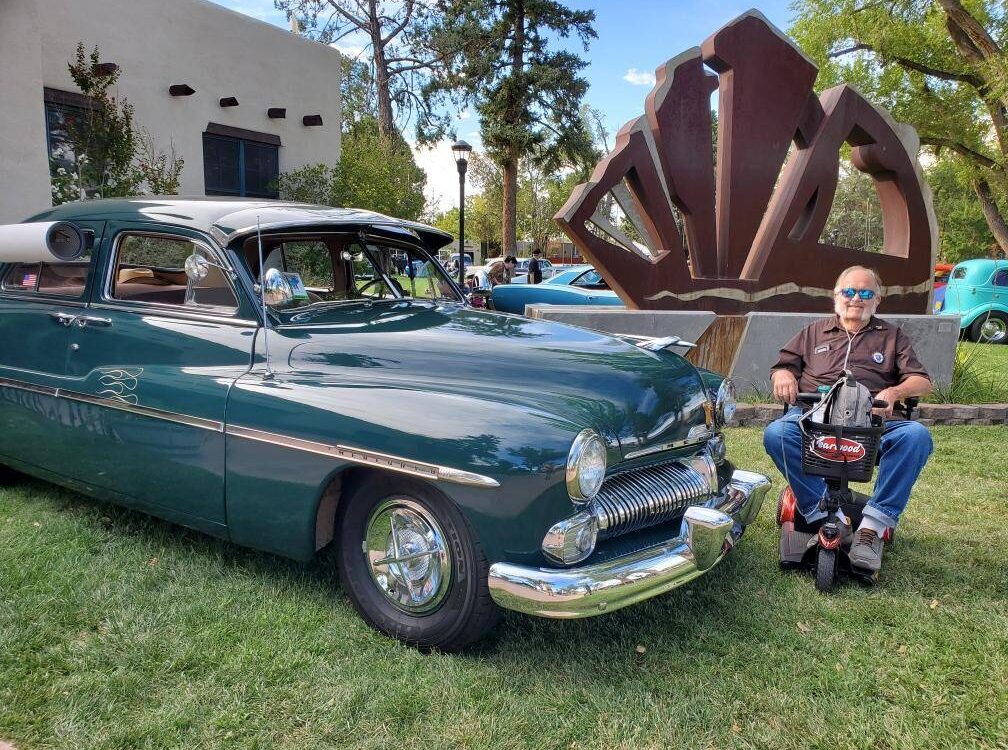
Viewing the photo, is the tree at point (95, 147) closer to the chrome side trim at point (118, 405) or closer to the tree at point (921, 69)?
the chrome side trim at point (118, 405)

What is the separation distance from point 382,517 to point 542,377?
2.72 feet

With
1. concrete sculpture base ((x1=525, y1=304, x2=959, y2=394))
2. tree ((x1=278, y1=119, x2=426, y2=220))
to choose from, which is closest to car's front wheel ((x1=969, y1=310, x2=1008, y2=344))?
concrete sculpture base ((x1=525, y1=304, x2=959, y2=394))

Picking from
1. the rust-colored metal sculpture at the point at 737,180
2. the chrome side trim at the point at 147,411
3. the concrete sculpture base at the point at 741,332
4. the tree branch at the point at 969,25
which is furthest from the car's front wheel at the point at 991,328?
the chrome side trim at the point at 147,411

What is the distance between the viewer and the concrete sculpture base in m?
6.86

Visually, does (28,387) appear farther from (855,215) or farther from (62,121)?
(855,215)

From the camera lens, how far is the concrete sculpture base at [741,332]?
6.86 m

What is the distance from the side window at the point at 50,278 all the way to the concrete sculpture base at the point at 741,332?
3815mm

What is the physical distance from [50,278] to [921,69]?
71.8 feet

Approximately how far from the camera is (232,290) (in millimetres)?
3352

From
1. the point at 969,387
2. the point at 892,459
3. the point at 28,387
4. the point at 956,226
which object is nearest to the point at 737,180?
the point at 969,387

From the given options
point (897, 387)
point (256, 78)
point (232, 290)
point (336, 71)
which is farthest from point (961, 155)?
point (232, 290)

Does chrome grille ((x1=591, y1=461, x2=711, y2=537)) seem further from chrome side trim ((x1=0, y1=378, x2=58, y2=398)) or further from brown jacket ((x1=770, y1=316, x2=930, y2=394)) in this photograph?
chrome side trim ((x1=0, y1=378, x2=58, y2=398))

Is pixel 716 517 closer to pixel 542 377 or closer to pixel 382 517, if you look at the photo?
pixel 542 377

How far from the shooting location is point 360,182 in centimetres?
1476
